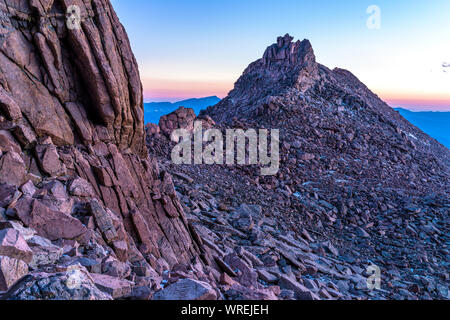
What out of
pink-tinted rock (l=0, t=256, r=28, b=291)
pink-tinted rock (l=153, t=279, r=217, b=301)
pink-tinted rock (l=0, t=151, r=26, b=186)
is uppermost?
pink-tinted rock (l=0, t=151, r=26, b=186)

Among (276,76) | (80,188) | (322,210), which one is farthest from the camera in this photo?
(276,76)

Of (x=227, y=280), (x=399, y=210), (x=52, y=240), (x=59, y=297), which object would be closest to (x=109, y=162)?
(x=52, y=240)

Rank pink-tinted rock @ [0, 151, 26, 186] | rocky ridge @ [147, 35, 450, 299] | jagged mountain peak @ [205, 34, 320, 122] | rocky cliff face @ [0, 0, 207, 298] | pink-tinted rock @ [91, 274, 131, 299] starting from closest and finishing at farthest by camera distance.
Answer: pink-tinted rock @ [91, 274, 131, 299] → rocky cliff face @ [0, 0, 207, 298] → pink-tinted rock @ [0, 151, 26, 186] → rocky ridge @ [147, 35, 450, 299] → jagged mountain peak @ [205, 34, 320, 122]

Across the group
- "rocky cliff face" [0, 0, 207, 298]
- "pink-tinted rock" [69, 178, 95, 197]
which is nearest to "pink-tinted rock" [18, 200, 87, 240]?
"rocky cliff face" [0, 0, 207, 298]

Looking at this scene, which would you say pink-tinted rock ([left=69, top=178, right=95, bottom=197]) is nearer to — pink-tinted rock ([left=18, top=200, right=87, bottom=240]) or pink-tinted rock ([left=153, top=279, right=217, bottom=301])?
pink-tinted rock ([left=18, top=200, right=87, bottom=240])

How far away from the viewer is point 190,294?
4719mm

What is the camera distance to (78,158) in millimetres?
7297

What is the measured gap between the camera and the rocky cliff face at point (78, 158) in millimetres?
5148

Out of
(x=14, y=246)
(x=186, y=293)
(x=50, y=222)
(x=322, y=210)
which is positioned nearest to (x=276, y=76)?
(x=322, y=210)

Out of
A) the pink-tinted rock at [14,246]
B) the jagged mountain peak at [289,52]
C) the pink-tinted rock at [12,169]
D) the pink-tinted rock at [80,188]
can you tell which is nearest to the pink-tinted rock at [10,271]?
the pink-tinted rock at [14,246]

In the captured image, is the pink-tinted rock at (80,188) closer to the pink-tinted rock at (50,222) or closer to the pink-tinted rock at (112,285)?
the pink-tinted rock at (50,222)

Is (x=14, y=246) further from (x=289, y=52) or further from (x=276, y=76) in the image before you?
(x=289, y=52)

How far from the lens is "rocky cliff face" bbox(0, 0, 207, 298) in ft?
16.9
